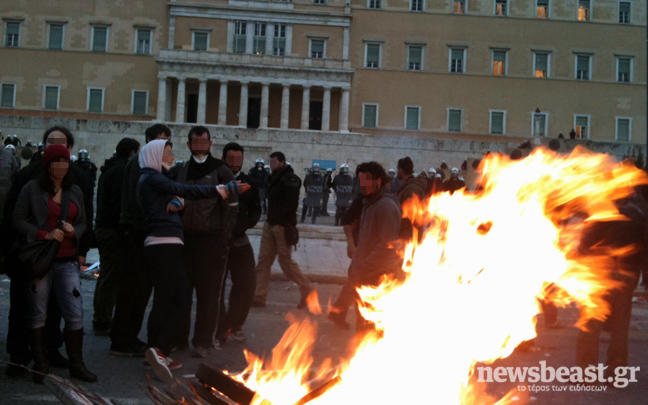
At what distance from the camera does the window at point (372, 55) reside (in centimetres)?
4678

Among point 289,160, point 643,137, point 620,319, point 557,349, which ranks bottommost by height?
point 557,349

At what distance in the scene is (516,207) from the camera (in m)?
4.50

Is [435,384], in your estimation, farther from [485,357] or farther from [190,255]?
[190,255]

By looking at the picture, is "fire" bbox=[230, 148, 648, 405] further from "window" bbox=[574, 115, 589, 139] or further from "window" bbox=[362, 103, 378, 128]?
"window" bbox=[574, 115, 589, 139]

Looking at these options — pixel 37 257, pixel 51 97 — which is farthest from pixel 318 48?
pixel 37 257

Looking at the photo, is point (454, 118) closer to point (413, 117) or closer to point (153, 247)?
point (413, 117)

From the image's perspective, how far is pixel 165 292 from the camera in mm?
4684

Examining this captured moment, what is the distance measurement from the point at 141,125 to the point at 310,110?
1710 cm

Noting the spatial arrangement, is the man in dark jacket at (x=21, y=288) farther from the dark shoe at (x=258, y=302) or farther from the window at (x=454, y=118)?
the window at (x=454, y=118)

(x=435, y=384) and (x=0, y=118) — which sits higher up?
(x=0, y=118)

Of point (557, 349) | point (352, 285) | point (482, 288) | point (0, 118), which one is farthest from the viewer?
point (0, 118)

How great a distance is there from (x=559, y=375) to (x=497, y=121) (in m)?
44.3

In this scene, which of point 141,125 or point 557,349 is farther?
point 141,125

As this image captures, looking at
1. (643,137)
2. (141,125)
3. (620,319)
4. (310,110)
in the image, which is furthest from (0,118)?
(643,137)
